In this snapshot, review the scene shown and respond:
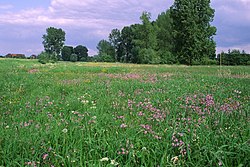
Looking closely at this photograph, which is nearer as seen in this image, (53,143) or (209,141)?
(209,141)

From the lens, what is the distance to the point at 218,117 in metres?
4.46

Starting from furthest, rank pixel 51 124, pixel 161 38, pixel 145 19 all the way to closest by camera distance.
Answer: pixel 161 38 → pixel 145 19 → pixel 51 124

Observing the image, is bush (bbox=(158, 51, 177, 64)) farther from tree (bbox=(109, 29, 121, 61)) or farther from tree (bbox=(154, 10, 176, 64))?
tree (bbox=(109, 29, 121, 61))

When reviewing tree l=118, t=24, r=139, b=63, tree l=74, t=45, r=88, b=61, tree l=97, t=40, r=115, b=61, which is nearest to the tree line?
tree l=118, t=24, r=139, b=63

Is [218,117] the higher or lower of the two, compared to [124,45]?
lower

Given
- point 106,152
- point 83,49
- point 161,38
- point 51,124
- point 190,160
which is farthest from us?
point 83,49

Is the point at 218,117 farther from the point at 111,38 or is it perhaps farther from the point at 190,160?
the point at 111,38

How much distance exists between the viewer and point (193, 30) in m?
51.3

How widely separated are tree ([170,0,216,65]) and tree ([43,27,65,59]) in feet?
203

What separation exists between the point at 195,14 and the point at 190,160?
54.2 m

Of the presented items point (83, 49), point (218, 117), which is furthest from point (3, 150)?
point (83, 49)

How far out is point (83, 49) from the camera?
389 feet

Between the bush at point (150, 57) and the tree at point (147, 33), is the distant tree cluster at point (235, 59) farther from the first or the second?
the tree at point (147, 33)

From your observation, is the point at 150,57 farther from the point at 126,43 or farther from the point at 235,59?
the point at 126,43
